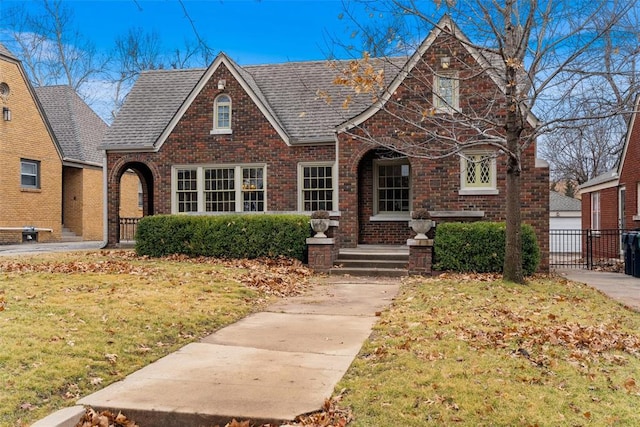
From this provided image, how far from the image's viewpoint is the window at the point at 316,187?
18516mm

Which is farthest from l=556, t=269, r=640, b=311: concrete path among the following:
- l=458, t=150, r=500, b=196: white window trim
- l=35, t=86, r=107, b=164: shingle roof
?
l=35, t=86, r=107, b=164: shingle roof

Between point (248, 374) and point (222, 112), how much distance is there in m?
15.2

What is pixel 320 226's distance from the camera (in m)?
14.5

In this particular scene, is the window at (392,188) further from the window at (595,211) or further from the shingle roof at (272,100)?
the window at (595,211)

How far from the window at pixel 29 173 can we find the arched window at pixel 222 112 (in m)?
11.5

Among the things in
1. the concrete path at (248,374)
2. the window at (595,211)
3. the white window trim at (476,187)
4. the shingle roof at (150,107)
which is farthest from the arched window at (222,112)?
the window at (595,211)

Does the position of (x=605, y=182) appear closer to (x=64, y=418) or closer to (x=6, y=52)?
(x=64, y=418)

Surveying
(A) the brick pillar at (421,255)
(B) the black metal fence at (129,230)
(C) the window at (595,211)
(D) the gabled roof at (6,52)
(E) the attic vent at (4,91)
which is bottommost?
(A) the brick pillar at (421,255)

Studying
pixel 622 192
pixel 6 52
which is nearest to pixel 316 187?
pixel 622 192

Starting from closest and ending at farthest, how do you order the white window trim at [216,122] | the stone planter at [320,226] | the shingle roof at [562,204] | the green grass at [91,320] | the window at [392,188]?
1. the green grass at [91,320]
2. the stone planter at [320,226]
3. the window at [392,188]
4. the white window trim at [216,122]
5. the shingle roof at [562,204]

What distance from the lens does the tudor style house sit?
15.9 meters

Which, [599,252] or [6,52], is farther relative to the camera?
[6,52]

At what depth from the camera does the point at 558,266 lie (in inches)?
728

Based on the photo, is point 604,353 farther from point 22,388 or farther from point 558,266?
point 558,266
